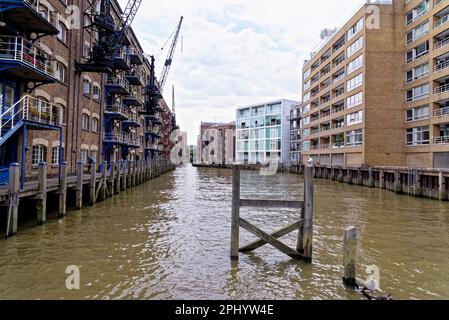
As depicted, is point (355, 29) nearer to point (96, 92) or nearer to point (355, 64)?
point (355, 64)

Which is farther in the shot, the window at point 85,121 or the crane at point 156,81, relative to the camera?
the crane at point 156,81

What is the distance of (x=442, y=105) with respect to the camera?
35.8 meters

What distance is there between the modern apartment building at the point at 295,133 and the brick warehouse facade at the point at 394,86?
1211 inches

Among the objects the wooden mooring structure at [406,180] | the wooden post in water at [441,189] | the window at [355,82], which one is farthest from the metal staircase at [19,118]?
the window at [355,82]

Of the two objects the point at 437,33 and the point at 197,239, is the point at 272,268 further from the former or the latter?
the point at 437,33

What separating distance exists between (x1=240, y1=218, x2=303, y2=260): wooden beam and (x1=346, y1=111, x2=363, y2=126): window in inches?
1567

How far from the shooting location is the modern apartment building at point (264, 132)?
96.2m

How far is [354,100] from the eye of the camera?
155ft

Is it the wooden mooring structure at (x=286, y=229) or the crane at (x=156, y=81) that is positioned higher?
the crane at (x=156, y=81)

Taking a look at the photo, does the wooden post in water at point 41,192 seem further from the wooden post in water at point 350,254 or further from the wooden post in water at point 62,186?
the wooden post in water at point 350,254

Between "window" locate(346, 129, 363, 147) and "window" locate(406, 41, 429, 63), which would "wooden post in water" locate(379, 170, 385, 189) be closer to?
"window" locate(346, 129, 363, 147)

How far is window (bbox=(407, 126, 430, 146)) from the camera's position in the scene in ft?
124

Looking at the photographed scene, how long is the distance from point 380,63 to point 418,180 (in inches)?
882
